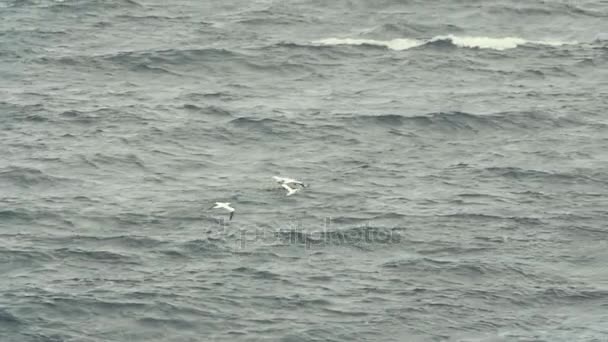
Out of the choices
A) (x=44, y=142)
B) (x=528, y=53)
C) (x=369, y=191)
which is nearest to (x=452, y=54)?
(x=528, y=53)

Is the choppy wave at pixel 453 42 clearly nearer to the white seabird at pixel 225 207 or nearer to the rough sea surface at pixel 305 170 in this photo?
the rough sea surface at pixel 305 170

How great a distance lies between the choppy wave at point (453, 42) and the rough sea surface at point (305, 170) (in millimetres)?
177

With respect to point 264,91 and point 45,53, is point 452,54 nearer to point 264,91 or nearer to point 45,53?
point 264,91

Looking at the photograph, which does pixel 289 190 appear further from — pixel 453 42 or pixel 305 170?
pixel 453 42

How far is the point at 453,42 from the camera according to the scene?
105625mm

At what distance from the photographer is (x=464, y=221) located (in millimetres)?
79312

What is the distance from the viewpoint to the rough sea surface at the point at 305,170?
70.0 metres

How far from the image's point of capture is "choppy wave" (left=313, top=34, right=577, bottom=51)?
105 m

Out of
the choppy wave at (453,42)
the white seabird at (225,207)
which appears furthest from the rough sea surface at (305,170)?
the white seabird at (225,207)

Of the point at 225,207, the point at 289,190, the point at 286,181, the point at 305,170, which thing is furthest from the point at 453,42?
the point at 225,207

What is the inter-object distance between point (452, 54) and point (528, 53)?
5182 mm

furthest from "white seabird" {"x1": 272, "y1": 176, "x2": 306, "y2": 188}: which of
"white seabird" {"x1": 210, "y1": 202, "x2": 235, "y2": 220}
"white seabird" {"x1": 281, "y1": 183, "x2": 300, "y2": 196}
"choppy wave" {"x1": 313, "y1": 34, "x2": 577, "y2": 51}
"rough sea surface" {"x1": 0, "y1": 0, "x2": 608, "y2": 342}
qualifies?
"choppy wave" {"x1": 313, "y1": 34, "x2": 577, "y2": 51}

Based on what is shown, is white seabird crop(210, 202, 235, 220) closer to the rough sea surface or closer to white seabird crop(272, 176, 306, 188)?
the rough sea surface

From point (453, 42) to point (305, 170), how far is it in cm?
2420
